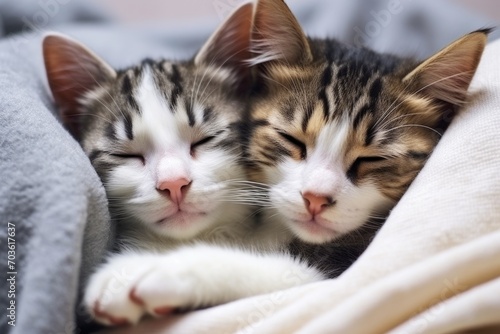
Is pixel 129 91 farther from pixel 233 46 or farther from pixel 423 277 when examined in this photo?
pixel 423 277

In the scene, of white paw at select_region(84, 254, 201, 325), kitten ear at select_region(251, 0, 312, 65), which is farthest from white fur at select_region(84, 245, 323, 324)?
kitten ear at select_region(251, 0, 312, 65)

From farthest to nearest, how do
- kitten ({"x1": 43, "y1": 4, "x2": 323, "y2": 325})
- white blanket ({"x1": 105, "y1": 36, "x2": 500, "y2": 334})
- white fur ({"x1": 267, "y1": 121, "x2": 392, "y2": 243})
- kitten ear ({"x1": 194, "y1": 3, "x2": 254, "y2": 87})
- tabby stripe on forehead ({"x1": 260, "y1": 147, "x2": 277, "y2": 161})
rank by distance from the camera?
kitten ear ({"x1": 194, "y1": 3, "x2": 254, "y2": 87}) → tabby stripe on forehead ({"x1": 260, "y1": 147, "x2": 277, "y2": 161}) → white fur ({"x1": 267, "y1": 121, "x2": 392, "y2": 243}) → kitten ({"x1": 43, "y1": 4, "x2": 323, "y2": 325}) → white blanket ({"x1": 105, "y1": 36, "x2": 500, "y2": 334})

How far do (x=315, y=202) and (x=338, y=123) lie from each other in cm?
17

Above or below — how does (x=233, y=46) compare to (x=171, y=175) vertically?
above

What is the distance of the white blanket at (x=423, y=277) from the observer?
77 cm

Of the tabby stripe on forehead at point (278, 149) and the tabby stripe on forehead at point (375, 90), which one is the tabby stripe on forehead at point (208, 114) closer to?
the tabby stripe on forehead at point (278, 149)

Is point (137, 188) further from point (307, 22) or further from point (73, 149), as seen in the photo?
point (307, 22)

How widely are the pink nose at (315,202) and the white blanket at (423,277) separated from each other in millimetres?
113

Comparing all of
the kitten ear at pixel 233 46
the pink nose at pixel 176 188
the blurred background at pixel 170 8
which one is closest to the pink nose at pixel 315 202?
the pink nose at pixel 176 188

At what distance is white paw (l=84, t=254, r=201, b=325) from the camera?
0.83 meters

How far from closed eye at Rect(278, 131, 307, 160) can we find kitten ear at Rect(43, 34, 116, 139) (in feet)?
1.49

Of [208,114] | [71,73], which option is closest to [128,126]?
[208,114]

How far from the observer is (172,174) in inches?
39.8

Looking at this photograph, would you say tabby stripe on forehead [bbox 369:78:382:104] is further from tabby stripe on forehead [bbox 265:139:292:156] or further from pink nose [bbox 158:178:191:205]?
pink nose [bbox 158:178:191:205]
